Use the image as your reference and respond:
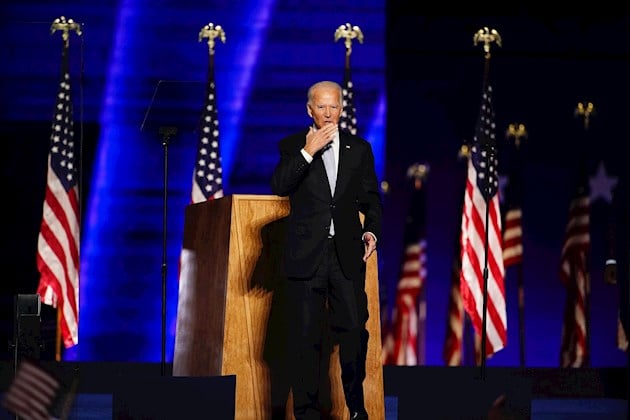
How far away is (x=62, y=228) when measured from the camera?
28.2ft

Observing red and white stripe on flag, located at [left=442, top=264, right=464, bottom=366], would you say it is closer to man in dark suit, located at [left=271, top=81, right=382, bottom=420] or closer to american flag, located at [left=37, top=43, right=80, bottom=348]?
american flag, located at [left=37, top=43, right=80, bottom=348]

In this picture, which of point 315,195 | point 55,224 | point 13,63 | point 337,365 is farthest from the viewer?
point 13,63

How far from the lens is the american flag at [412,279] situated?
46.6ft

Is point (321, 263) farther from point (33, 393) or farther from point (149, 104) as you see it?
point (149, 104)

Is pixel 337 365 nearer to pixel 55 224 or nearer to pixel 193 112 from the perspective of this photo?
pixel 55 224

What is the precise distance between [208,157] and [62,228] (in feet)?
3.93

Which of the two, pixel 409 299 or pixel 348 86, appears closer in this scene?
pixel 348 86

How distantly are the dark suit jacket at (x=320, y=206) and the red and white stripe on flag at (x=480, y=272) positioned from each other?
3917mm

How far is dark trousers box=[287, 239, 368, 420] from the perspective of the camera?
15.5 ft

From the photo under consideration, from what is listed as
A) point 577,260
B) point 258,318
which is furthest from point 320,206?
point 577,260

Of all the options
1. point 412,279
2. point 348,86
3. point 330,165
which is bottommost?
point 330,165

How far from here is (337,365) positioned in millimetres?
5160

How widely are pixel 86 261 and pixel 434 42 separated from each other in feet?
17.4

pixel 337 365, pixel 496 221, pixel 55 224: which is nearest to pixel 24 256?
pixel 55 224
